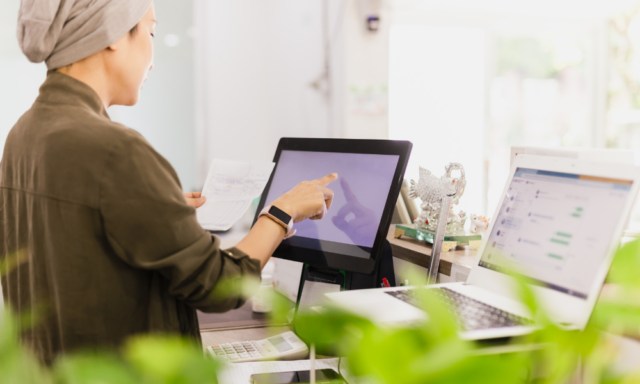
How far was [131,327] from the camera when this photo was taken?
845 mm

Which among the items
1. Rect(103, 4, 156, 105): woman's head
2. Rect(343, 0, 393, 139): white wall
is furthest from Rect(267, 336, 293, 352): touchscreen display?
Rect(343, 0, 393, 139): white wall

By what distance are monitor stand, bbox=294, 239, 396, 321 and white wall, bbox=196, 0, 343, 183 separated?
7.01 ft

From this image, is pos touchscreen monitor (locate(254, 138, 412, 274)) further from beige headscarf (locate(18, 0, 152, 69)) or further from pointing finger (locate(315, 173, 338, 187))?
beige headscarf (locate(18, 0, 152, 69))

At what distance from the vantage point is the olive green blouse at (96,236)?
2.51 feet

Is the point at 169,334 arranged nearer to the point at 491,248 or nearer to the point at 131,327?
the point at 131,327

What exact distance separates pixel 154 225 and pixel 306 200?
36cm

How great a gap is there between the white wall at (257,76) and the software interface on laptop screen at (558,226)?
2.51 m

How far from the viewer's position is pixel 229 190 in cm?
121

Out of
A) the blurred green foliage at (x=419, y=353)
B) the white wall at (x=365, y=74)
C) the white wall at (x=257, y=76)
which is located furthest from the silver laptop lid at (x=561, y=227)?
the white wall at (x=257, y=76)

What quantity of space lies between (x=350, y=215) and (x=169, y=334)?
49cm

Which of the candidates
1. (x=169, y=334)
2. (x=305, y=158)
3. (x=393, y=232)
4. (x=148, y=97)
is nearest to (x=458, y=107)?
(x=148, y=97)

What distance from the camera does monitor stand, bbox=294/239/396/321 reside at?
127 cm

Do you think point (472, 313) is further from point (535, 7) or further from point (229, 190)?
point (535, 7)

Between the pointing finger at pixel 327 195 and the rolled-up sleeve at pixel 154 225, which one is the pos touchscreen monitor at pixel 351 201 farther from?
the rolled-up sleeve at pixel 154 225
